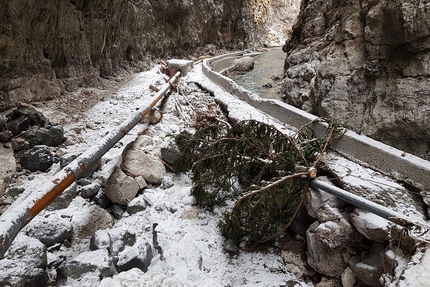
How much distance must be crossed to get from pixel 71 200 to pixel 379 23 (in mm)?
6653

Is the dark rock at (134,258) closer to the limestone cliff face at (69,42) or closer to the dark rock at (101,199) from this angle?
the dark rock at (101,199)

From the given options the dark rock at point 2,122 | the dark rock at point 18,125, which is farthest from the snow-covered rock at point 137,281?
the dark rock at point 2,122

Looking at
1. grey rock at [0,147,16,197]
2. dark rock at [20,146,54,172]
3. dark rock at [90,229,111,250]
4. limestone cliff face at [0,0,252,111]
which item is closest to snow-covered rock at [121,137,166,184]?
dark rock at [20,146,54,172]

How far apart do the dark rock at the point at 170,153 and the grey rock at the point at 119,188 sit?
104 centimetres

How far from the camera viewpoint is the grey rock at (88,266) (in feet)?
8.89

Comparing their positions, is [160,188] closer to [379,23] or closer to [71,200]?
[71,200]

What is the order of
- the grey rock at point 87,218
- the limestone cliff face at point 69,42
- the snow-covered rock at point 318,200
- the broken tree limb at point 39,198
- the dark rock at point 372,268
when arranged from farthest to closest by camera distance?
1. the limestone cliff face at point 69,42
2. the grey rock at point 87,218
3. the snow-covered rock at point 318,200
4. the dark rock at point 372,268
5. the broken tree limb at point 39,198

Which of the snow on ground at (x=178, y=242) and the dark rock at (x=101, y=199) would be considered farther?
the dark rock at (x=101, y=199)

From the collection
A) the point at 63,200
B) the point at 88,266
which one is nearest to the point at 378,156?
the point at 88,266

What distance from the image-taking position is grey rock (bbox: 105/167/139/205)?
3982 millimetres

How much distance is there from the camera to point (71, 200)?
3.84 metres

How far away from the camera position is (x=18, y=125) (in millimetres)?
4719

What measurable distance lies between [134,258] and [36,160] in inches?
98.5

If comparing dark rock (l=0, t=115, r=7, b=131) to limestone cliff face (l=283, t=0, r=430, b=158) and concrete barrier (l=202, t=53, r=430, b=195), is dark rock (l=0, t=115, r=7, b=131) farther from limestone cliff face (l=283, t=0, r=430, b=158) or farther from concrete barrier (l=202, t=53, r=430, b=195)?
limestone cliff face (l=283, t=0, r=430, b=158)
